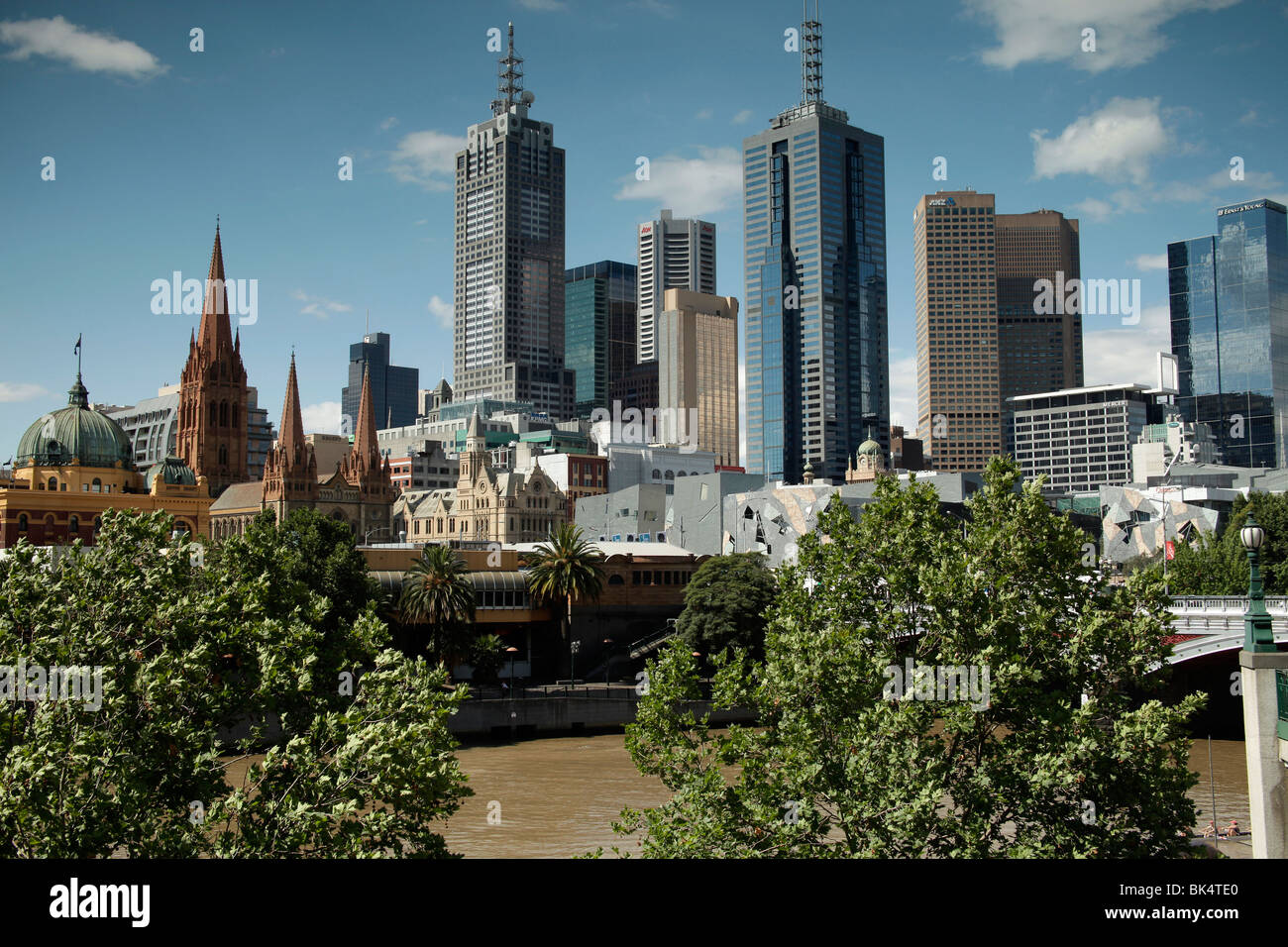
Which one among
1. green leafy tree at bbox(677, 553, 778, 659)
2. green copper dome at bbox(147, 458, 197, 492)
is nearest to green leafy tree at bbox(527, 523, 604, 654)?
A: green leafy tree at bbox(677, 553, 778, 659)

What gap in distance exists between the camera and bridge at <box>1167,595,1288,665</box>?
5797 centimetres

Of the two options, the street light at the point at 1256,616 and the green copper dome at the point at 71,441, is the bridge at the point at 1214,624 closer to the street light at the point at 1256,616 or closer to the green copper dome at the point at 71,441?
the street light at the point at 1256,616

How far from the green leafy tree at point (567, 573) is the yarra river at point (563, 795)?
17088 mm

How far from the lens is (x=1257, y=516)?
100m

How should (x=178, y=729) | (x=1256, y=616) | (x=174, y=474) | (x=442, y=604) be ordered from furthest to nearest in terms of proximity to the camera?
1. (x=174, y=474)
2. (x=442, y=604)
3. (x=178, y=729)
4. (x=1256, y=616)

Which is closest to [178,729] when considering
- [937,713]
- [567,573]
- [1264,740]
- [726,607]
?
[937,713]

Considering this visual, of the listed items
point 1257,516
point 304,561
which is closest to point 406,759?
point 304,561

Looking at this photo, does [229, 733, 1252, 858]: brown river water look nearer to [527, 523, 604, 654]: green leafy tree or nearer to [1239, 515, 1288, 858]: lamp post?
[527, 523, 604, 654]: green leafy tree

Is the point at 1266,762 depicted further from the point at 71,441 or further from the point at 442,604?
the point at 71,441

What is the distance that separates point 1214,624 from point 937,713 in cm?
4621

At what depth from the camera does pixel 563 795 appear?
181 feet

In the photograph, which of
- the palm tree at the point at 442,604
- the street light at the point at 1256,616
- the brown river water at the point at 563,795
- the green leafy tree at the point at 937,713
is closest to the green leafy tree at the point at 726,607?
the brown river water at the point at 563,795
